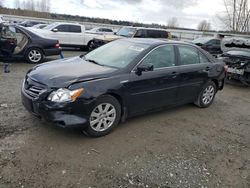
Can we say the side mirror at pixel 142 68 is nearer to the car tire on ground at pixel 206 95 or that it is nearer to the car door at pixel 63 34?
the car tire on ground at pixel 206 95

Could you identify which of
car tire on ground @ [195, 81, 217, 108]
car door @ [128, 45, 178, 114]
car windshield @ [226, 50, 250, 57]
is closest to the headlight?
car door @ [128, 45, 178, 114]

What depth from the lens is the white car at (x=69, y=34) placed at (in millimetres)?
14336

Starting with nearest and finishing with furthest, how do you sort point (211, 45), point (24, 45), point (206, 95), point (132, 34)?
point (206, 95), point (24, 45), point (132, 34), point (211, 45)

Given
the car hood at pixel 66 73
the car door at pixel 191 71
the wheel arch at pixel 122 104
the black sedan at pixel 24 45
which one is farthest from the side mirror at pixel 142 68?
the black sedan at pixel 24 45

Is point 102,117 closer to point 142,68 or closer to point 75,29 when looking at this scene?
point 142,68

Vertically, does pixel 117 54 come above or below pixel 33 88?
above

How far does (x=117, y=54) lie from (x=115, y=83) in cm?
97

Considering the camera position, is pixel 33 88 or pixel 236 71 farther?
pixel 236 71

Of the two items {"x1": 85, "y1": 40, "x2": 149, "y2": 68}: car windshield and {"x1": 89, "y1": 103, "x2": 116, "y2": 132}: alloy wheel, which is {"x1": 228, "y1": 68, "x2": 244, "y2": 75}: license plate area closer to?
{"x1": 85, "y1": 40, "x2": 149, "y2": 68}: car windshield

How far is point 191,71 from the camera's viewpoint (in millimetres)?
5434

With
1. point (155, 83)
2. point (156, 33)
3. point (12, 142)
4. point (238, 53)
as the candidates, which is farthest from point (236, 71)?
point (156, 33)

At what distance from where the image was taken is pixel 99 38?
14.2m

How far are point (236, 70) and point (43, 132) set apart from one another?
6.96m

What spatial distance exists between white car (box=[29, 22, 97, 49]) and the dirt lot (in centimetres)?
968
